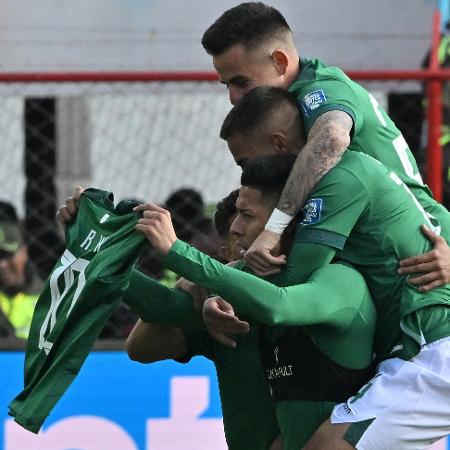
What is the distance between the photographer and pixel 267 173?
4.51 meters

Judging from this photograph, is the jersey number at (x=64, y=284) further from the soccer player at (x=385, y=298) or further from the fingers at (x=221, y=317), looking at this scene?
the soccer player at (x=385, y=298)

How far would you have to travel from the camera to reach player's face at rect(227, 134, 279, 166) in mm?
4621

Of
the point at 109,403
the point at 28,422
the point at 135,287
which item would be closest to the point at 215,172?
the point at 109,403

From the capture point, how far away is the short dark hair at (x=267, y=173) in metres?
4.51

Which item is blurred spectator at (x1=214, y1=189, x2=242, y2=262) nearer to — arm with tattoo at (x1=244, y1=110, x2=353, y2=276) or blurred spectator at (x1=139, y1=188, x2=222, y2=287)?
arm with tattoo at (x1=244, y1=110, x2=353, y2=276)

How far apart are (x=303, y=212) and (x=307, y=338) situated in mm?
403

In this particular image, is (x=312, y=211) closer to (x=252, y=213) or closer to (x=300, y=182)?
(x=300, y=182)

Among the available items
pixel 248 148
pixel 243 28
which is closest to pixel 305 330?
pixel 248 148

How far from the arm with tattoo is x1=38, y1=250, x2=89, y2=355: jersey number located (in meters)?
0.56

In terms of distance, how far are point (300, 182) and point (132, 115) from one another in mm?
3061

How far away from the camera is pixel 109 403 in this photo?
677 centimetres

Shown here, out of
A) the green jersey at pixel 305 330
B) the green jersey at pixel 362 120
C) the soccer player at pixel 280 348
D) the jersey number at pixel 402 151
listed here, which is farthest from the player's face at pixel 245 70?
the green jersey at pixel 305 330

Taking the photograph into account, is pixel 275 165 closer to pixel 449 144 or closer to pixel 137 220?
pixel 137 220

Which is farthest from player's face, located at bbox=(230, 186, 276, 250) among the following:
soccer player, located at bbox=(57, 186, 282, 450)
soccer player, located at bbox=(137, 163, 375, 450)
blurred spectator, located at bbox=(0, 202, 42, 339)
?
blurred spectator, located at bbox=(0, 202, 42, 339)
